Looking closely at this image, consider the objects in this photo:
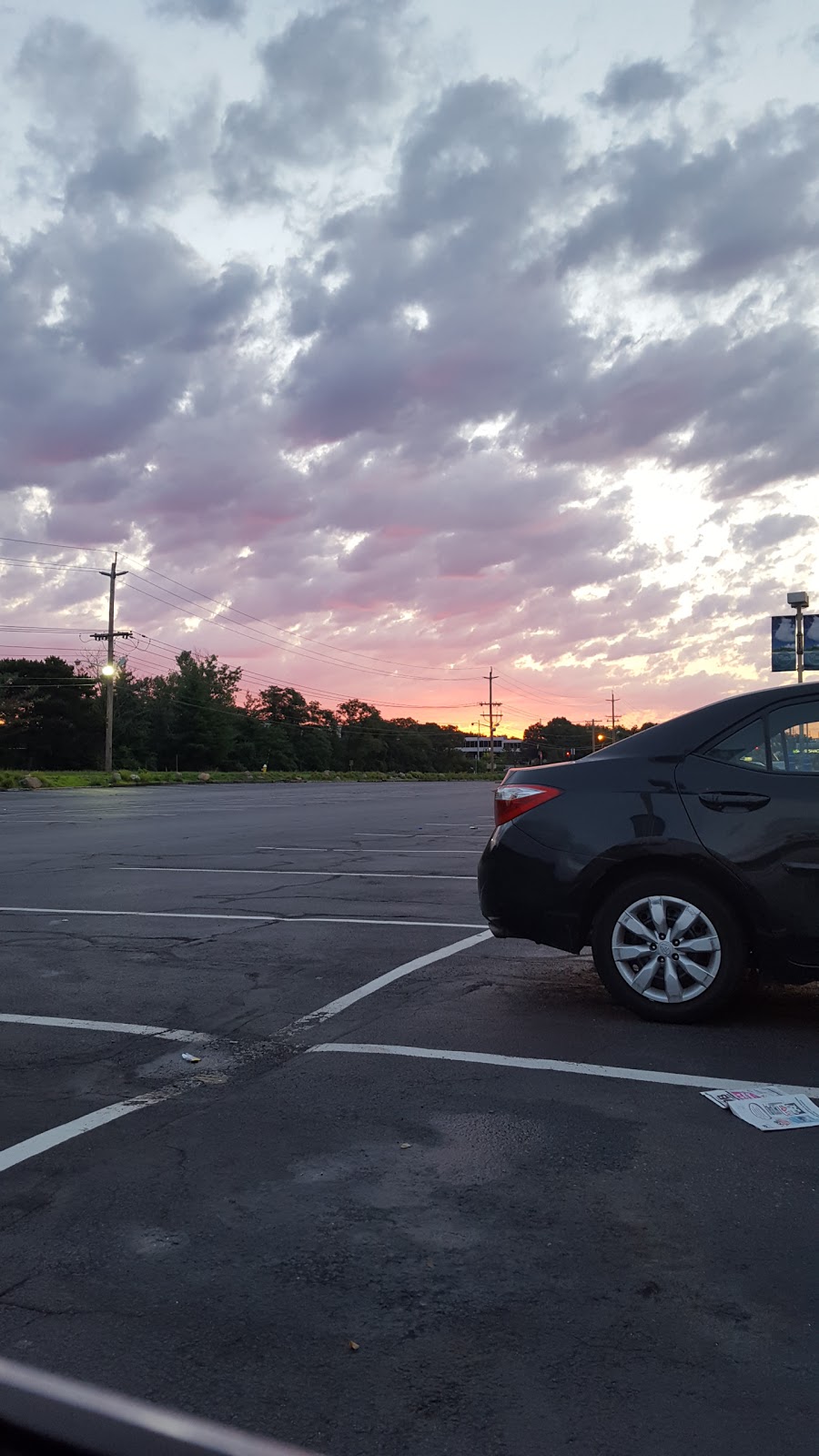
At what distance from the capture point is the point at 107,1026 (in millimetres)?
5688

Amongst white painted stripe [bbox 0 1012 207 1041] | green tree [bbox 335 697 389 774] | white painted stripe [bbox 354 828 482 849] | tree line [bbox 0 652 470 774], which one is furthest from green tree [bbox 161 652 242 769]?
white painted stripe [bbox 0 1012 207 1041]

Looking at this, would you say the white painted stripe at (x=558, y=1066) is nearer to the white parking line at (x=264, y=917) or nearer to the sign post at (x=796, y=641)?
the white parking line at (x=264, y=917)

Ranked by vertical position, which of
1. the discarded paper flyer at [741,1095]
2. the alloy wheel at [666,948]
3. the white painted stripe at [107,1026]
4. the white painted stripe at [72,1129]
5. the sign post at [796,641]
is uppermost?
the sign post at [796,641]

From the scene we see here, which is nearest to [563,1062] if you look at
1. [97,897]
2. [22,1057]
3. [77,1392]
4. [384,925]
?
[22,1057]

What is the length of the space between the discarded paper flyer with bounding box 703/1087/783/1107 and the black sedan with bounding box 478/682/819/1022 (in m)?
1.04

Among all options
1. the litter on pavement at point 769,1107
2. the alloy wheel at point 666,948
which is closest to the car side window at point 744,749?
the alloy wheel at point 666,948

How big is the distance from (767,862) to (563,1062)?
1.48 metres

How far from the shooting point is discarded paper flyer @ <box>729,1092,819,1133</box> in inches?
162

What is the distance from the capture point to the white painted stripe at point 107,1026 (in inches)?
217

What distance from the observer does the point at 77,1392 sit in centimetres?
179

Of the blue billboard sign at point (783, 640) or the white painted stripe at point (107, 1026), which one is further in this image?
the blue billboard sign at point (783, 640)

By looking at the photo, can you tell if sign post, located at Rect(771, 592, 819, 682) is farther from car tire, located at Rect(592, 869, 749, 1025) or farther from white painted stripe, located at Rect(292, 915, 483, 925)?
car tire, located at Rect(592, 869, 749, 1025)

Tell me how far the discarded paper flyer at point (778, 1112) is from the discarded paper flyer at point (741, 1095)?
0.03 meters

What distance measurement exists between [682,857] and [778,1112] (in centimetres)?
164
